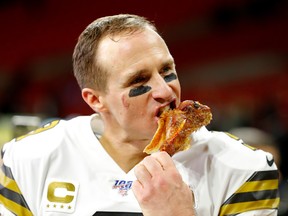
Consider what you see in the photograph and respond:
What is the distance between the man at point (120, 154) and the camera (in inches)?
73.1

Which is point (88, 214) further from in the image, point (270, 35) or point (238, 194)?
point (270, 35)

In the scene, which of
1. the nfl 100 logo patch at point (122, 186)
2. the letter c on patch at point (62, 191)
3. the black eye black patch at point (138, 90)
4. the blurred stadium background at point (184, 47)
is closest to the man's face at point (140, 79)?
the black eye black patch at point (138, 90)

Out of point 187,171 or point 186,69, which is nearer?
point 187,171

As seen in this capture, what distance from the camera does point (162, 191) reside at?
62.6 inches

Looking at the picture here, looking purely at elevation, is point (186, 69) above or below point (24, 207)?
below

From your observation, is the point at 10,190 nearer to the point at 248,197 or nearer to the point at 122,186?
the point at 122,186

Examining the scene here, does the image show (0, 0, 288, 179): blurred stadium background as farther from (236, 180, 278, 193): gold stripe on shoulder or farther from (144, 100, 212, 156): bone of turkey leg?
(144, 100, 212, 156): bone of turkey leg

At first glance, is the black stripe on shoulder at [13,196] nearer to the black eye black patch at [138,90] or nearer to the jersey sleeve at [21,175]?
the jersey sleeve at [21,175]

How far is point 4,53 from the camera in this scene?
9.02m

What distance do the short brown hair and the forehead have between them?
0.03 m

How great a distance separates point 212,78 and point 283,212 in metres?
6.72

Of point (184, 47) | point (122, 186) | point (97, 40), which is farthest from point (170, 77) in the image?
point (184, 47)

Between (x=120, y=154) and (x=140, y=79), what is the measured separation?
0.31m

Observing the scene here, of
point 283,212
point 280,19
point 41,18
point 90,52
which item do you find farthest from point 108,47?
point 41,18
